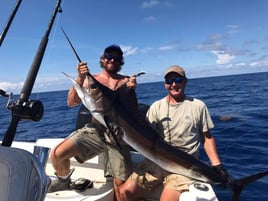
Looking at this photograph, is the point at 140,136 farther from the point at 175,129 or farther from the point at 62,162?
the point at 62,162

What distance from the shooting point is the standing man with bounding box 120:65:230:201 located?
9.21 feet

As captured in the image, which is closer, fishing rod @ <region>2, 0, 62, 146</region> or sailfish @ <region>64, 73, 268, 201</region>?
fishing rod @ <region>2, 0, 62, 146</region>

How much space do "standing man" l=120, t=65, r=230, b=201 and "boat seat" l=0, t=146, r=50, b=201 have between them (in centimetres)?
166

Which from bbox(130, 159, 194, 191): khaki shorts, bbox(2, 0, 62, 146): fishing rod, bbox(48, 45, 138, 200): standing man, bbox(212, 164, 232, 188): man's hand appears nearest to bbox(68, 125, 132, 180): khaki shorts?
bbox(48, 45, 138, 200): standing man

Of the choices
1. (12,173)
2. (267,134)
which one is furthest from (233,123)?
(12,173)

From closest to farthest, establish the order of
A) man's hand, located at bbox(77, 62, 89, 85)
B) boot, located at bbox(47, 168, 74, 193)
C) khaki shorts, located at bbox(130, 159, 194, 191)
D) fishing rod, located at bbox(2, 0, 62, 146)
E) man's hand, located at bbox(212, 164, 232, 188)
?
fishing rod, located at bbox(2, 0, 62, 146) → man's hand, located at bbox(212, 164, 232, 188) → man's hand, located at bbox(77, 62, 89, 85) → khaki shorts, located at bbox(130, 159, 194, 191) → boot, located at bbox(47, 168, 74, 193)

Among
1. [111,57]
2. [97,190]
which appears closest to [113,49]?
[111,57]

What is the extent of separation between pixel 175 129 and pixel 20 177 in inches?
73.3

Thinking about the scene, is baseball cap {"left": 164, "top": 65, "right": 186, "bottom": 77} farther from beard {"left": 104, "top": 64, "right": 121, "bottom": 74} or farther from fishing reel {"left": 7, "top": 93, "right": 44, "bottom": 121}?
fishing reel {"left": 7, "top": 93, "right": 44, "bottom": 121}

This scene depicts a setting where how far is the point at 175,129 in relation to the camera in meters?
2.84

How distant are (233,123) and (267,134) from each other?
82.1 inches

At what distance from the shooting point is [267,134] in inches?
283

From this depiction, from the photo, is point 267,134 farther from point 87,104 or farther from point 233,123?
point 87,104

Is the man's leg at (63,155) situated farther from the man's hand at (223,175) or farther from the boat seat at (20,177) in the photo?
the boat seat at (20,177)
